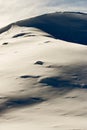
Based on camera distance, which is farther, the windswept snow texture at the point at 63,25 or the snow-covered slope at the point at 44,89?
the windswept snow texture at the point at 63,25

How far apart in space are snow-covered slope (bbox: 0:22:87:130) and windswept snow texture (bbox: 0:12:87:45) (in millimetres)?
27322

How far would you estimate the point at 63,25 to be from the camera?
80.5 meters

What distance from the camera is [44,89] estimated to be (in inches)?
1220

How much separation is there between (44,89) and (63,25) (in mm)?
50555

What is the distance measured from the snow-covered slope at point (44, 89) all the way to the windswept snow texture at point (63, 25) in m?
27.3

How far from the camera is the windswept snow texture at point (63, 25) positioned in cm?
7450

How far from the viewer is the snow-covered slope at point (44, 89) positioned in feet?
79.3

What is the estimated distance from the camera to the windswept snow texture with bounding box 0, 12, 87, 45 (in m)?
74.5

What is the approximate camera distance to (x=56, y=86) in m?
31.7

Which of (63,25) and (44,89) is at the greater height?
(63,25)

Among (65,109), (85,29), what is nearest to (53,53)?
(65,109)

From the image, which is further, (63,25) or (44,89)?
(63,25)

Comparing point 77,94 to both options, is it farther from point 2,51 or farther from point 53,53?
point 2,51

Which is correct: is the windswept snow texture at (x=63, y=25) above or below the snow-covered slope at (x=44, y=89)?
above
